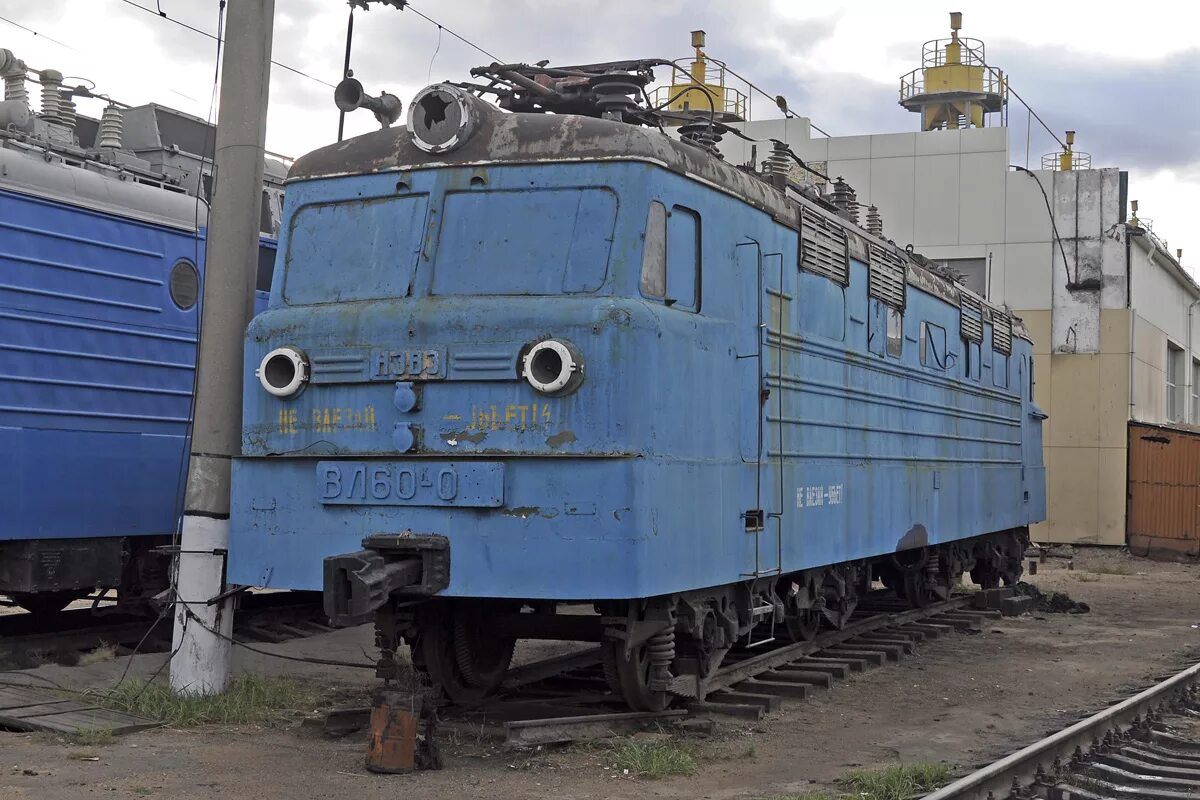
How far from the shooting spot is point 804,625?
10.3 m

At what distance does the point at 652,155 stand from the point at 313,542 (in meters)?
2.54

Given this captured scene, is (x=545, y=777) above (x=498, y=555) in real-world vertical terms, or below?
below

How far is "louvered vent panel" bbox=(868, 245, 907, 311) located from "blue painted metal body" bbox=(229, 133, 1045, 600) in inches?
96.6

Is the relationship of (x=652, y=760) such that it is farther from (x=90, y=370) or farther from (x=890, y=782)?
(x=90, y=370)

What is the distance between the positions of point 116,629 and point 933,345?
23.3 ft

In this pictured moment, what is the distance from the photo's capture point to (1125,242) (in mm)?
25594

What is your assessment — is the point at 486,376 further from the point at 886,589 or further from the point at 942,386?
the point at 886,589

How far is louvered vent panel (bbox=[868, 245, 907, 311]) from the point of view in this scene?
1040cm

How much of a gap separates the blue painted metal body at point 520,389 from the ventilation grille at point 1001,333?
7.48 m

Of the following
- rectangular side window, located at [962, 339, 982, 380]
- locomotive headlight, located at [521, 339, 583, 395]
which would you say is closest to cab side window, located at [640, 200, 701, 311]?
locomotive headlight, located at [521, 339, 583, 395]

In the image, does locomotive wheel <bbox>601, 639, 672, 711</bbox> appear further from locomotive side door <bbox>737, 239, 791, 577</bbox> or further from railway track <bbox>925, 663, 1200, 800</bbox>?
railway track <bbox>925, 663, 1200, 800</bbox>

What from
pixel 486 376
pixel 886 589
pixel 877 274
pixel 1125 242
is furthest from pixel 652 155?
pixel 1125 242

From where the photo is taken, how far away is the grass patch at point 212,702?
295 inches

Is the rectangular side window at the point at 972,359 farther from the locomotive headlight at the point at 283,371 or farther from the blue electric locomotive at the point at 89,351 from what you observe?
the locomotive headlight at the point at 283,371
